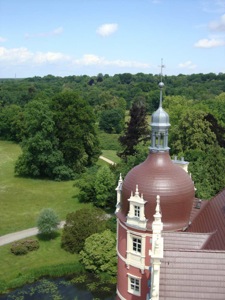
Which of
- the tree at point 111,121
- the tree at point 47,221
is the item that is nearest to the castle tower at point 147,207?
the tree at point 47,221

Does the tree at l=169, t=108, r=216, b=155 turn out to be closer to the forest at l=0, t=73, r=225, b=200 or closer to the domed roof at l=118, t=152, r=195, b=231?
the forest at l=0, t=73, r=225, b=200

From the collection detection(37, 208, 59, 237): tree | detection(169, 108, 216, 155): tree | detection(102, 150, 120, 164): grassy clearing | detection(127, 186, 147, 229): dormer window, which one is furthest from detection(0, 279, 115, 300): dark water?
detection(102, 150, 120, 164): grassy clearing

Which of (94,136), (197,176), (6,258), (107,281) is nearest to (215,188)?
(197,176)

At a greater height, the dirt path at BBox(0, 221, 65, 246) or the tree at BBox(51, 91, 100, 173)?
the tree at BBox(51, 91, 100, 173)

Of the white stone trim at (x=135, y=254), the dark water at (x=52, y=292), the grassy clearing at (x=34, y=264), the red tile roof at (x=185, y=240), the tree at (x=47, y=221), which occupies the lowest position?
the dark water at (x=52, y=292)

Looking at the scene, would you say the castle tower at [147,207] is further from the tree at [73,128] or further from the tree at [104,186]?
the tree at [73,128]

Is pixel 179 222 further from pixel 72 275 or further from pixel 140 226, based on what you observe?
pixel 72 275

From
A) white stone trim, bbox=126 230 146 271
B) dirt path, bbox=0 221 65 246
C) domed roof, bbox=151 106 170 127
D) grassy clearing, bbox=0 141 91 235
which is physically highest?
domed roof, bbox=151 106 170 127
